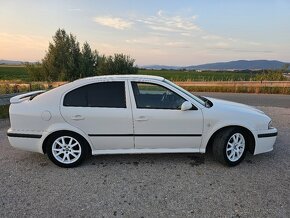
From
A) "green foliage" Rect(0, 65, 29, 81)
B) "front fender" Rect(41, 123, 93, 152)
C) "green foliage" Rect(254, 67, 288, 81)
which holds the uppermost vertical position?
"green foliage" Rect(254, 67, 288, 81)

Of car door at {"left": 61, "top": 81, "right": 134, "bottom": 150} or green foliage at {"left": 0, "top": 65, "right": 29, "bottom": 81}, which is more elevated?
car door at {"left": 61, "top": 81, "right": 134, "bottom": 150}

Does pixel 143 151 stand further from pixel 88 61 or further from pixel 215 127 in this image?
pixel 88 61

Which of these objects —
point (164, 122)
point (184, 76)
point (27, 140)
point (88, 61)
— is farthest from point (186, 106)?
point (184, 76)

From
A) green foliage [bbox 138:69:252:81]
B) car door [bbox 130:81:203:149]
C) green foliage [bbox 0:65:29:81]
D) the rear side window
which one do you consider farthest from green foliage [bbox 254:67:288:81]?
green foliage [bbox 0:65:29:81]

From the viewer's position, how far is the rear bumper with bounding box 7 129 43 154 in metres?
4.26

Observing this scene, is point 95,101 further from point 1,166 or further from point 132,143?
point 1,166

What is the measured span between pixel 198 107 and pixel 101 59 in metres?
27.4

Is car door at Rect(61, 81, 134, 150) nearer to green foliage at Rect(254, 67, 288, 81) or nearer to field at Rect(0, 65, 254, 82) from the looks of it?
green foliage at Rect(254, 67, 288, 81)

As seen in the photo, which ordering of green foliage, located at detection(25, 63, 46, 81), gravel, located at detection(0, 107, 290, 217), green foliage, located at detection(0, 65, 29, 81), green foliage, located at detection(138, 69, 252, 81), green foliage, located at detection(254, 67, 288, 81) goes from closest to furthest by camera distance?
gravel, located at detection(0, 107, 290, 217) → green foliage, located at detection(254, 67, 288, 81) → green foliage, located at detection(25, 63, 46, 81) → green foliage, located at detection(138, 69, 252, 81) → green foliage, located at detection(0, 65, 29, 81)

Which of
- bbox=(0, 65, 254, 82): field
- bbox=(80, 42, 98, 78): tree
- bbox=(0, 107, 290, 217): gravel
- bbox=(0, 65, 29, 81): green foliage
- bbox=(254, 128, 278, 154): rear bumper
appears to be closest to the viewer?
bbox=(0, 107, 290, 217): gravel

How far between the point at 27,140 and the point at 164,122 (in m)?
2.24

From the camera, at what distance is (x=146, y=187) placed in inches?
145

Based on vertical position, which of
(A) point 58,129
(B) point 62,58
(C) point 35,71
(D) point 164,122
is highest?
(B) point 62,58

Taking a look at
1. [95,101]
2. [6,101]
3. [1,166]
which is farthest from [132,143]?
[6,101]
